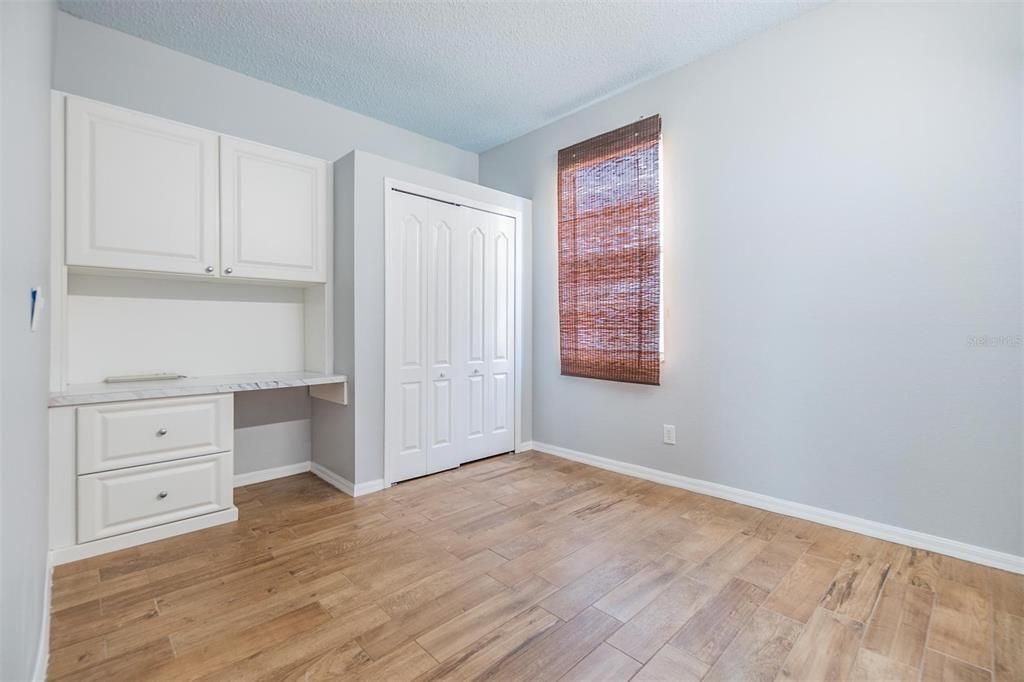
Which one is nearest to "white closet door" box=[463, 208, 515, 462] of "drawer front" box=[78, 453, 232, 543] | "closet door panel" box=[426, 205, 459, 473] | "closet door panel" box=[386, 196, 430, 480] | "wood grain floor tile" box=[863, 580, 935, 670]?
"closet door panel" box=[426, 205, 459, 473]

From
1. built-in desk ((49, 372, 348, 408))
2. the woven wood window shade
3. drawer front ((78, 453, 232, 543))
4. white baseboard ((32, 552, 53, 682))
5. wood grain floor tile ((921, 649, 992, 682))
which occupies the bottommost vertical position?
wood grain floor tile ((921, 649, 992, 682))

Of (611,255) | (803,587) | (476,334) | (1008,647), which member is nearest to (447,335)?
(476,334)

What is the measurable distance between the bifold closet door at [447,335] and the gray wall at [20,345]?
181 centimetres

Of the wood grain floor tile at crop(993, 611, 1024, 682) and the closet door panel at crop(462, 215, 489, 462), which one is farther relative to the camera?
the closet door panel at crop(462, 215, 489, 462)

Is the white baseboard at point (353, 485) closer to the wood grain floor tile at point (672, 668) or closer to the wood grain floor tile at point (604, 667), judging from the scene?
the wood grain floor tile at point (604, 667)

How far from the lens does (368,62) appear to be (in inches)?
121

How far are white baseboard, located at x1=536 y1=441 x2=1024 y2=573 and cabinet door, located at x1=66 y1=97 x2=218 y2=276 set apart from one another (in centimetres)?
301

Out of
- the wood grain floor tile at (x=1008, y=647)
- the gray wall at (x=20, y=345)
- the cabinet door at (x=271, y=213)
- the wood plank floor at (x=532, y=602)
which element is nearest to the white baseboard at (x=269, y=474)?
the wood plank floor at (x=532, y=602)

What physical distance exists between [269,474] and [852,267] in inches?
151

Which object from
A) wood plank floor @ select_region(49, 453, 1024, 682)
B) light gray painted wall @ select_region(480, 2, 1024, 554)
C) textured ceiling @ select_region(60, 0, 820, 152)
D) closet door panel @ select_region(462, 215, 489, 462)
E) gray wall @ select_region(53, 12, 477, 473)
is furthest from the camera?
closet door panel @ select_region(462, 215, 489, 462)

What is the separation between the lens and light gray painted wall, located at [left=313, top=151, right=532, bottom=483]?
3.04 m

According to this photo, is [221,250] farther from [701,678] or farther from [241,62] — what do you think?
[701,678]

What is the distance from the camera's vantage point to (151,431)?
2.40m

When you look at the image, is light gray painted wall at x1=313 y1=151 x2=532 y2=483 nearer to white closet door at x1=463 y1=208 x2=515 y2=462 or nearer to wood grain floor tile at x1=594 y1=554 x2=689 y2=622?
white closet door at x1=463 y1=208 x2=515 y2=462
